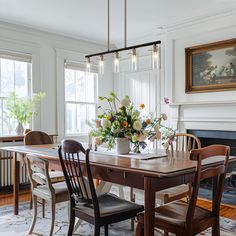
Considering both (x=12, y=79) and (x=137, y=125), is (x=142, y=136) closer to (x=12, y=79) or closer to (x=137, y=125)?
(x=137, y=125)

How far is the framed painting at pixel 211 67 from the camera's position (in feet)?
12.8

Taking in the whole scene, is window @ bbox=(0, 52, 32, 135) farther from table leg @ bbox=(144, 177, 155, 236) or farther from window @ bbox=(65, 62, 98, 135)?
table leg @ bbox=(144, 177, 155, 236)

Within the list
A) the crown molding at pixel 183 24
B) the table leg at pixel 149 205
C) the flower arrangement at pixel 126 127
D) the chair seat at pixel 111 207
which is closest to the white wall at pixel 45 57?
the crown molding at pixel 183 24

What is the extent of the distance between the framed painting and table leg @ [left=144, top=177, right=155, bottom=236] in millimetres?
2533

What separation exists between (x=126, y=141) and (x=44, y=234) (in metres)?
1.20

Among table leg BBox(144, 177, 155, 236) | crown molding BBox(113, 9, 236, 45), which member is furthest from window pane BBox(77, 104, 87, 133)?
table leg BBox(144, 177, 155, 236)

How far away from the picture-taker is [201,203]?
12.6ft

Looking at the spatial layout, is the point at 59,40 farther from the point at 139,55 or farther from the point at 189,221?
the point at 189,221

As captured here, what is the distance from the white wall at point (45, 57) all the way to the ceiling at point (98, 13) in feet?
0.51

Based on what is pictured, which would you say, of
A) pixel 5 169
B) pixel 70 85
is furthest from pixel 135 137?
pixel 70 85

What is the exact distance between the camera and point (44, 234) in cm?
282

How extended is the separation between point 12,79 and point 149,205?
3.52 m

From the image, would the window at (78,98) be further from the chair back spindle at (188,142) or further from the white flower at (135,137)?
the white flower at (135,137)

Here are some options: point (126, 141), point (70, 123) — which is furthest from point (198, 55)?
point (70, 123)
